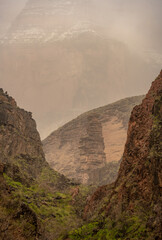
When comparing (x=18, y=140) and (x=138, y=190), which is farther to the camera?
(x=18, y=140)

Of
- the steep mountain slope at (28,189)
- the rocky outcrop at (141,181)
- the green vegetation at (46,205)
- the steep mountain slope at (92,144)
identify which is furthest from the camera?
the steep mountain slope at (92,144)

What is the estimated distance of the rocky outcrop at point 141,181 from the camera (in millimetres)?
16331

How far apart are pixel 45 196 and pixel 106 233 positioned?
758 inches

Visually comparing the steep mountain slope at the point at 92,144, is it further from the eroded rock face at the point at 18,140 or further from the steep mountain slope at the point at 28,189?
the steep mountain slope at the point at 28,189

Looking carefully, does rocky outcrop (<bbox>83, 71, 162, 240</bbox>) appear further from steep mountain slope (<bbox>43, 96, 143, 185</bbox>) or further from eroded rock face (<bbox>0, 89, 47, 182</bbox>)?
steep mountain slope (<bbox>43, 96, 143, 185</bbox>)

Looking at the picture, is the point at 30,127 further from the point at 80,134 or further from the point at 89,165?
the point at 80,134

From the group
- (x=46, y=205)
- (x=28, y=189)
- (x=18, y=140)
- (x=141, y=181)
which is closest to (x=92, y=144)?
(x=18, y=140)

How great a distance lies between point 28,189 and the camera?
3428cm

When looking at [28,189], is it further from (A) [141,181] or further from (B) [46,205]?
(A) [141,181]

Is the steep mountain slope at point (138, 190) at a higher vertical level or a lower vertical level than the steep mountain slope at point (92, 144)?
lower

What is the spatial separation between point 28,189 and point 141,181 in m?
17.2

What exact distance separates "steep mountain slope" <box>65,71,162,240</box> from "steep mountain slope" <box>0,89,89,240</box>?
150 inches

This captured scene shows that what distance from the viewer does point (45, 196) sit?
36.4m

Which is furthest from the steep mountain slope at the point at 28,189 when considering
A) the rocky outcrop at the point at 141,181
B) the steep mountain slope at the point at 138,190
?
the rocky outcrop at the point at 141,181
